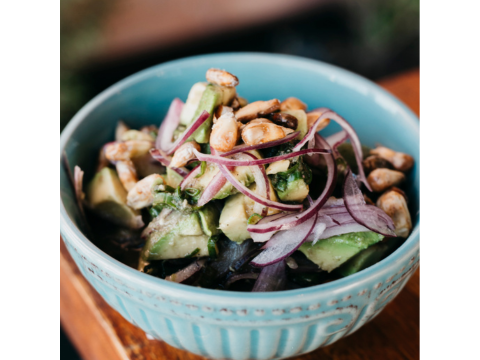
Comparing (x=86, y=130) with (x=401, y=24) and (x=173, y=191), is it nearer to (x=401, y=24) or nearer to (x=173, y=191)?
(x=173, y=191)

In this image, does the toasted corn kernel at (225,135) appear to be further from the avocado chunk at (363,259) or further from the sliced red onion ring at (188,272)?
the avocado chunk at (363,259)

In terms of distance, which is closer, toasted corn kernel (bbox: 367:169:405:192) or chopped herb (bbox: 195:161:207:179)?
chopped herb (bbox: 195:161:207:179)

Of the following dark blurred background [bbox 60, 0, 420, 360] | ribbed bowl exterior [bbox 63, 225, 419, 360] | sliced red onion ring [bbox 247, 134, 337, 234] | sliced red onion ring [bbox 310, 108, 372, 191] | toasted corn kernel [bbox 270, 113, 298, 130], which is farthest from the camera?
dark blurred background [bbox 60, 0, 420, 360]

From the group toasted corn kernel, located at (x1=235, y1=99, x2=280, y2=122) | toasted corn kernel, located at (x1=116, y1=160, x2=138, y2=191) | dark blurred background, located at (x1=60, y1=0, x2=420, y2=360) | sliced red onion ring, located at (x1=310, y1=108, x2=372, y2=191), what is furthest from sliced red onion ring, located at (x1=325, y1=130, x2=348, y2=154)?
dark blurred background, located at (x1=60, y1=0, x2=420, y2=360)

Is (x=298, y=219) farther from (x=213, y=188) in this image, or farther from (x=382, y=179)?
(x=382, y=179)

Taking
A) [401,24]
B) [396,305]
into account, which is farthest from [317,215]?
[401,24]

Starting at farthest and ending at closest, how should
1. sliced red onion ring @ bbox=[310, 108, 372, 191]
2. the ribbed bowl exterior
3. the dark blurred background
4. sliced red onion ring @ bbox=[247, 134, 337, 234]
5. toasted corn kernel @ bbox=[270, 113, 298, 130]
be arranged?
the dark blurred background
sliced red onion ring @ bbox=[310, 108, 372, 191]
toasted corn kernel @ bbox=[270, 113, 298, 130]
sliced red onion ring @ bbox=[247, 134, 337, 234]
the ribbed bowl exterior

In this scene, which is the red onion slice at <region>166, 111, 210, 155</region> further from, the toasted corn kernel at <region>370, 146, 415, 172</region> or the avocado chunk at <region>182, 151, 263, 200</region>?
the toasted corn kernel at <region>370, 146, 415, 172</region>
